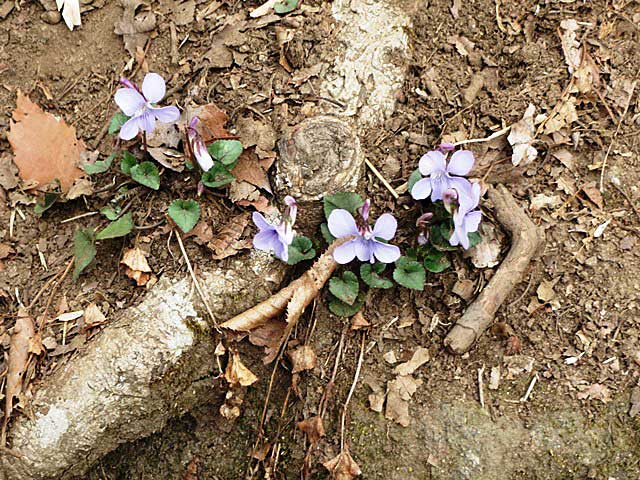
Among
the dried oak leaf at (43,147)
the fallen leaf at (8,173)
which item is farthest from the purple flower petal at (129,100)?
the fallen leaf at (8,173)

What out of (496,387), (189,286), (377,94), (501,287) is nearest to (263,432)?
(189,286)

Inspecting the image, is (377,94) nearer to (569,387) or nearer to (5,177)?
(569,387)

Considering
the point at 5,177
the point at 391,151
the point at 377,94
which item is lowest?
the point at 5,177

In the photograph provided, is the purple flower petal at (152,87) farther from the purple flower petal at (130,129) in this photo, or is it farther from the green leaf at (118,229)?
the green leaf at (118,229)

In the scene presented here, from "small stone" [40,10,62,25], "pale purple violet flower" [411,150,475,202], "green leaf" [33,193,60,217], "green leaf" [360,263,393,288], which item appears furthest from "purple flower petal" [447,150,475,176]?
"small stone" [40,10,62,25]

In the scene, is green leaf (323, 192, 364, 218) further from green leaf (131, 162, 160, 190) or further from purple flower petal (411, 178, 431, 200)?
green leaf (131, 162, 160, 190)

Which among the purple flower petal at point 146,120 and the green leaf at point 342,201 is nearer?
the purple flower petal at point 146,120

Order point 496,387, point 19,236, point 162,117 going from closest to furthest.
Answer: point 162,117 < point 496,387 < point 19,236
